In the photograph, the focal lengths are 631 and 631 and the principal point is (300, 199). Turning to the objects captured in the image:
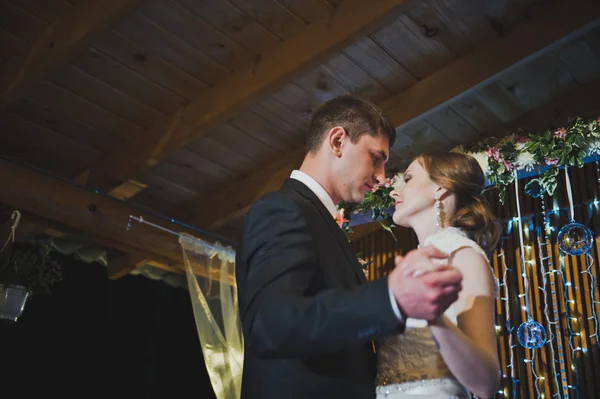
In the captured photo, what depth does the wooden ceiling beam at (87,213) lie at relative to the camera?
3.87 m

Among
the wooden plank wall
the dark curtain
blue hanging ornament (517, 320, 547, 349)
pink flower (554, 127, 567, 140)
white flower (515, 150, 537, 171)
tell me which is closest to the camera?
blue hanging ornament (517, 320, 547, 349)

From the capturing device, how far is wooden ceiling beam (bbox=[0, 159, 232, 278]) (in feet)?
12.7

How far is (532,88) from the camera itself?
179 inches

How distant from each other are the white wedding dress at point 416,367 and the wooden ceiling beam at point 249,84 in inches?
77.6

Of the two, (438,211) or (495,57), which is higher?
(495,57)

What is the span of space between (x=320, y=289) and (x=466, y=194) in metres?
0.80

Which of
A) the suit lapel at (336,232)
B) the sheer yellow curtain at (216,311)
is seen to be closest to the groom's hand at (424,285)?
the suit lapel at (336,232)

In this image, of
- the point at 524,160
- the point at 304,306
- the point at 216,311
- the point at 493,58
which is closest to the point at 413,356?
the point at 304,306

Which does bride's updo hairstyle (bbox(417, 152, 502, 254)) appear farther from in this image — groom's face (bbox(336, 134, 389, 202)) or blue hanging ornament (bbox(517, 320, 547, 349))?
blue hanging ornament (bbox(517, 320, 547, 349))

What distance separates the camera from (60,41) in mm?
3229

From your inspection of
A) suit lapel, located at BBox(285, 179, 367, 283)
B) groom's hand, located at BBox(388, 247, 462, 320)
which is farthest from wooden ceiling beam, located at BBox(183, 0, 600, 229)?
groom's hand, located at BBox(388, 247, 462, 320)

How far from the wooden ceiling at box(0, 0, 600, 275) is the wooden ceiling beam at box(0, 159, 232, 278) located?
1 centimetres

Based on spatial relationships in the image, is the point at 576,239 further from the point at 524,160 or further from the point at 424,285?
the point at 424,285

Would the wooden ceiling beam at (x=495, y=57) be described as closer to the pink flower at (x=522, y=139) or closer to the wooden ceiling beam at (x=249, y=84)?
the pink flower at (x=522, y=139)
